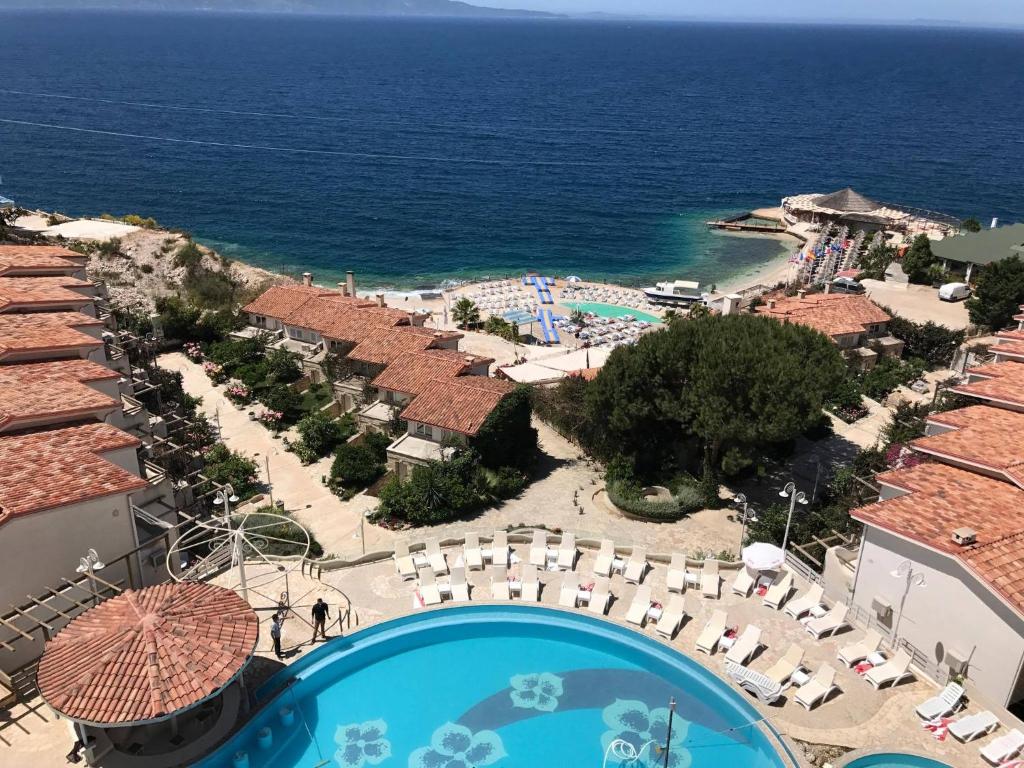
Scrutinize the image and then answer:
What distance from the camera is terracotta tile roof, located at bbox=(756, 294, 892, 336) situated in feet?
133

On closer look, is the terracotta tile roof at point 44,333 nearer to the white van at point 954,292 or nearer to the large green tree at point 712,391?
the large green tree at point 712,391

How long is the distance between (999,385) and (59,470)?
3004cm

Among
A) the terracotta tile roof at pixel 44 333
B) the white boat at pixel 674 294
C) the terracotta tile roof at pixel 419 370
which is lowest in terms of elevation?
the white boat at pixel 674 294

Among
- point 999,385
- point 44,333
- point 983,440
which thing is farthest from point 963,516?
point 44,333

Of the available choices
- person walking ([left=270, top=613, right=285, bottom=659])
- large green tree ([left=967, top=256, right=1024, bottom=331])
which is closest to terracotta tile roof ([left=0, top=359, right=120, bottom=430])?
person walking ([left=270, top=613, right=285, bottom=659])

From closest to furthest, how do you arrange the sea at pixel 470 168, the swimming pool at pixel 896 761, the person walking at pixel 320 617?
1. the swimming pool at pixel 896 761
2. the person walking at pixel 320 617
3. the sea at pixel 470 168

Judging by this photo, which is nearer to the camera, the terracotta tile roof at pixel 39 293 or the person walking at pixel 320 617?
the person walking at pixel 320 617

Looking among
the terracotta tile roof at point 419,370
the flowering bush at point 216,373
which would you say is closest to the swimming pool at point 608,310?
the terracotta tile roof at point 419,370

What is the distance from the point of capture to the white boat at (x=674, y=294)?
58.9 m

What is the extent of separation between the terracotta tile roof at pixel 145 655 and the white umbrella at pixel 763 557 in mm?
13314

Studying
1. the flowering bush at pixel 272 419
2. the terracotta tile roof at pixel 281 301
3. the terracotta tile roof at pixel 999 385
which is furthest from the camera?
the terracotta tile roof at pixel 281 301

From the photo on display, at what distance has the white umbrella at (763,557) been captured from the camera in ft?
70.4

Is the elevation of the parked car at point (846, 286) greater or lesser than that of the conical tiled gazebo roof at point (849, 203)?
lesser

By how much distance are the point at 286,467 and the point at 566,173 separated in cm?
8580
